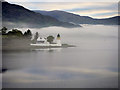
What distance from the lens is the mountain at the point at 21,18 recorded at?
3.88m

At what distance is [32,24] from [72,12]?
769 millimetres

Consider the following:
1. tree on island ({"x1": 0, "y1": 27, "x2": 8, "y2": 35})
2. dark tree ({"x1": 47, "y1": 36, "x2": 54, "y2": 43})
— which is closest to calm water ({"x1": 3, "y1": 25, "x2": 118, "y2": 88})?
dark tree ({"x1": 47, "y1": 36, "x2": 54, "y2": 43})

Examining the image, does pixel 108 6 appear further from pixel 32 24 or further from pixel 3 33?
pixel 3 33

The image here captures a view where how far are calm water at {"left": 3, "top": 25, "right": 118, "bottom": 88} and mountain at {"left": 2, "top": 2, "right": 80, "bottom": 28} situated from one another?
0.41ft

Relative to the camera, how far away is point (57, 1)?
153 inches

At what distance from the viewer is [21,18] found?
3.94 m

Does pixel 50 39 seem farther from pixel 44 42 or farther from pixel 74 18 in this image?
pixel 74 18

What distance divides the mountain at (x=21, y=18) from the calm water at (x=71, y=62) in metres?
0.12

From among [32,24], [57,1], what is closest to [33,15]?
[32,24]

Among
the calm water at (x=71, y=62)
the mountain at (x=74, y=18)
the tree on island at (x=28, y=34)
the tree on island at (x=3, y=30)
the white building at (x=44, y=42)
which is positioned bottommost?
the calm water at (x=71, y=62)

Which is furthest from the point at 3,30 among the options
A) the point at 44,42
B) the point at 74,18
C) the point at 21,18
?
the point at 74,18

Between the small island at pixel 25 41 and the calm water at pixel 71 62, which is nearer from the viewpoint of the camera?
the calm water at pixel 71 62

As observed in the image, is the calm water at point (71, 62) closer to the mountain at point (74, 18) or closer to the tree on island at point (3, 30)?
the mountain at point (74, 18)

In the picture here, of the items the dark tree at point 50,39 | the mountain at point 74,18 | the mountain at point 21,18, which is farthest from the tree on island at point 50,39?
the mountain at point 74,18
